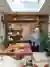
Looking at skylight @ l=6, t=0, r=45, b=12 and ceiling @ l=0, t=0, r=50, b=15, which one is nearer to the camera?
ceiling @ l=0, t=0, r=50, b=15

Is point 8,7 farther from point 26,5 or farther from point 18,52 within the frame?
point 18,52

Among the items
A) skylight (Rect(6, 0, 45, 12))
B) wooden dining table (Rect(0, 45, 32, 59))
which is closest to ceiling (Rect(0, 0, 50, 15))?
skylight (Rect(6, 0, 45, 12))

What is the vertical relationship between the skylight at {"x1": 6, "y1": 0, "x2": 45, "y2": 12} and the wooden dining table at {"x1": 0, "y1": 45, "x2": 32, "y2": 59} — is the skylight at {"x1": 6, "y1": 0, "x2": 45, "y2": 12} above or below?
above

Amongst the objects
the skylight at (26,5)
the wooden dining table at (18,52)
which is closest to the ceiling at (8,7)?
the skylight at (26,5)

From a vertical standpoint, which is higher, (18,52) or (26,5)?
(26,5)

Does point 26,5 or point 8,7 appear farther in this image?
point 26,5

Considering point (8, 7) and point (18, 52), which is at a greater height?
point (8, 7)

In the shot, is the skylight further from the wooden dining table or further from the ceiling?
the wooden dining table

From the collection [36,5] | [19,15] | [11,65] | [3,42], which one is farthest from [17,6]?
[11,65]

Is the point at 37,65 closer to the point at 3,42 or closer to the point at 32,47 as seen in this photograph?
the point at 32,47

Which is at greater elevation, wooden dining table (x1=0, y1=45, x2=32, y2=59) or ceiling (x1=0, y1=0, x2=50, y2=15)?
ceiling (x1=0, y1=0, x2=50, y2=15)

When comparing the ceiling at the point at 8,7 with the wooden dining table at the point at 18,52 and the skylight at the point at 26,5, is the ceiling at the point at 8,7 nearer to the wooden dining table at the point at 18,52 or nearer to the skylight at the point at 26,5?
the skylight at the point at 26,5

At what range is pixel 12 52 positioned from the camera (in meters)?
1.31

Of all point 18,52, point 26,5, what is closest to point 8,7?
point 26,5
